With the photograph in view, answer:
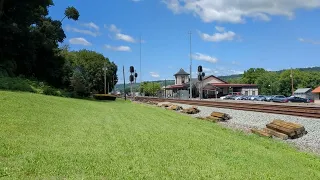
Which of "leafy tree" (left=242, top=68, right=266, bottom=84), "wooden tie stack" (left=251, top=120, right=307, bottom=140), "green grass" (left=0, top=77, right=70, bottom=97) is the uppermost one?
"leafy tree" (left=242, top=68, right=266, bottom=84)

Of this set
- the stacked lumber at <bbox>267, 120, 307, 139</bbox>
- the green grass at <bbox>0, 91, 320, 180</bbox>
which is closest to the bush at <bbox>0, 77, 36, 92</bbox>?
the green grass at <bbox>0, 91, 320, 180</bbox>

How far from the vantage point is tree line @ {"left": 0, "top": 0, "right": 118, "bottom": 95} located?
37750mm

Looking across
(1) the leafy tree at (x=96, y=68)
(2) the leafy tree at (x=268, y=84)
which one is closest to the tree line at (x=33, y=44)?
(1) the leafy tree at (x=96, y=68)

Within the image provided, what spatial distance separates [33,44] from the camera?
39.8m

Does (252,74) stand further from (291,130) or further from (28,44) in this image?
(291,130)

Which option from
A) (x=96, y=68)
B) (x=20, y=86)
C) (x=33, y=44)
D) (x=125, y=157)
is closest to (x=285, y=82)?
(x=96, y=68)

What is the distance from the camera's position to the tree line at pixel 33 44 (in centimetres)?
3775

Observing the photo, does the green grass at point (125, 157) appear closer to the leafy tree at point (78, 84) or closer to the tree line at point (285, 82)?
the leafy tree at point (78, 84)

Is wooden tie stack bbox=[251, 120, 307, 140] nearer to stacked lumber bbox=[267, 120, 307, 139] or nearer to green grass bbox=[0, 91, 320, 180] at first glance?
stacked lumber bbox=[267, 120, 307, 139]

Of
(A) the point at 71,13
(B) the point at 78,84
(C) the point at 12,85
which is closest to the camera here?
(C) the point at 12,85

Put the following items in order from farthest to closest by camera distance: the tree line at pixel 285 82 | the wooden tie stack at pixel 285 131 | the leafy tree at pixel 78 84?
the tree line at pixel 285 82, the leafy tree at pixel 78 84, the wooden tie stack at pixel 285 131

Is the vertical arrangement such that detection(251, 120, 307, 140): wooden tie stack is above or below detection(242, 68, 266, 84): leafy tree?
below

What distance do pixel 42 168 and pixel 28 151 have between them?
4.57ft

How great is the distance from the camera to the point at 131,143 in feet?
35.4
